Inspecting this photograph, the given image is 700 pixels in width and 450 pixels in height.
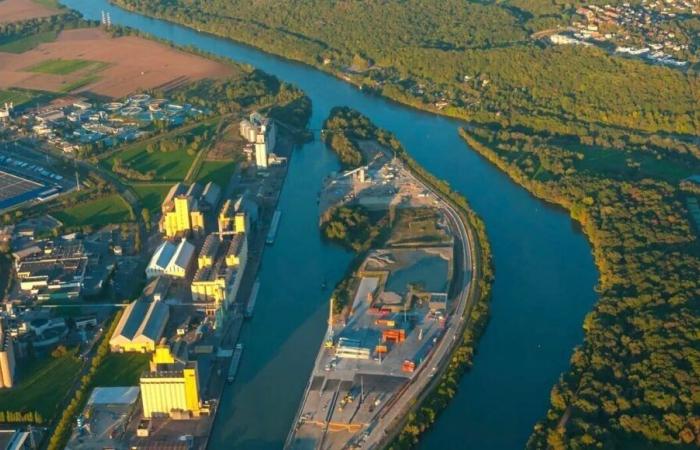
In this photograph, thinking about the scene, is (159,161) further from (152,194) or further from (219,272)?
(219,272)

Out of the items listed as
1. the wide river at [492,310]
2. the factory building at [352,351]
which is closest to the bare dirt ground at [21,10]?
the wide river at [492,310]

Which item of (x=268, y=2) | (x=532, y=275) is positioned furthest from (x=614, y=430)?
(x=268, y=2)

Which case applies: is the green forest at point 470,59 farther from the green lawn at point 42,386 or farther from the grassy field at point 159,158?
the green lawn at point 42,386

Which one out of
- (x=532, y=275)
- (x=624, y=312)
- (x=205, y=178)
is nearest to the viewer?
(x=624, y=312)

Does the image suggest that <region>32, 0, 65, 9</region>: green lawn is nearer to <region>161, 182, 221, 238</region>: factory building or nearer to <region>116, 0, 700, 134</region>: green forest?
<region>116, 0, 700, 134</region>: green forest

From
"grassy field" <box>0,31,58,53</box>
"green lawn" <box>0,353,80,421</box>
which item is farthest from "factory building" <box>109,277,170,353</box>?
"grassy field" <box>0,31,58,53</box>

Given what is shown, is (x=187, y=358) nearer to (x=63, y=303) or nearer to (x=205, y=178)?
(x=63, y=303)
